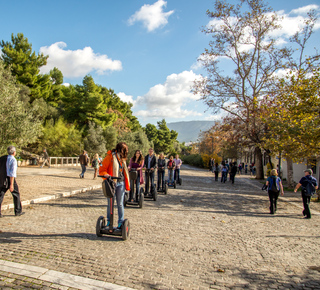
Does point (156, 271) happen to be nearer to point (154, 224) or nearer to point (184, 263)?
point (184, 263)

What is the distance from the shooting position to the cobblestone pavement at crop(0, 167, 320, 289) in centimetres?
366

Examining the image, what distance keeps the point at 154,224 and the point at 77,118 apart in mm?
41401

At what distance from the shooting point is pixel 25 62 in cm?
3662

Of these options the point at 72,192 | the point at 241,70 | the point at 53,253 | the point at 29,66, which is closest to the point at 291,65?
the point at 241,70

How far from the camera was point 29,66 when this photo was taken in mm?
36094

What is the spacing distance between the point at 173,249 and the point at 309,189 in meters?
6.01

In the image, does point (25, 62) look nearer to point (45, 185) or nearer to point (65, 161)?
point (65, 161)

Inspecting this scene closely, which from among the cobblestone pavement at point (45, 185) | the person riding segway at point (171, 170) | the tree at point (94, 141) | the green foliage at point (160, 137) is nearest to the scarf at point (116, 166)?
the cobblestone pavement at point (45, 185)

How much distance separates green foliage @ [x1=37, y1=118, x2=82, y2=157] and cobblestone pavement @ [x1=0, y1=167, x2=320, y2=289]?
104 ft

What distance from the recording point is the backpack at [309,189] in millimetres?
8484

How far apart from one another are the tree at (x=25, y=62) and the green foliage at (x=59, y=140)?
16.6ft

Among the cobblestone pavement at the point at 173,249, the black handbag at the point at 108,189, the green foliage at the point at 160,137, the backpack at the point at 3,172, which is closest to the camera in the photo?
the cobblestone pavement at the point at 173,249

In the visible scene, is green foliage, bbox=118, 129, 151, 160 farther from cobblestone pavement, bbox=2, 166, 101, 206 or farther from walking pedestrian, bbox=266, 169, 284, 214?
walking pedestrian, bbox=266, 169, 284, 214

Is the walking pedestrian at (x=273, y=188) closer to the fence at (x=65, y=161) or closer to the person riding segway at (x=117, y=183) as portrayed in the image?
the person riding segway at (x=117, y=183)
